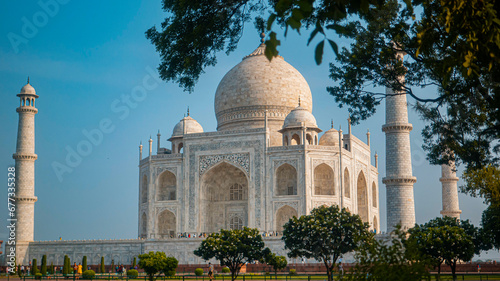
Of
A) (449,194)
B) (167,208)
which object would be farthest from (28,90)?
(449,194)

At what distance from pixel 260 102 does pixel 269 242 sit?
1055 cm

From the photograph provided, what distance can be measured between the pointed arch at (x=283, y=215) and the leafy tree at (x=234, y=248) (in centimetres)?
843

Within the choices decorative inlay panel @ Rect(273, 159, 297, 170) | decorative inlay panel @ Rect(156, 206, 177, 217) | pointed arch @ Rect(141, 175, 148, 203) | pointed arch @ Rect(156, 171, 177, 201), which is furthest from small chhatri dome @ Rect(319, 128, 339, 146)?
pointed arch @ Rect(141, 175, 148, 203)

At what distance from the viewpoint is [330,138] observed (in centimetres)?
Result: 3606

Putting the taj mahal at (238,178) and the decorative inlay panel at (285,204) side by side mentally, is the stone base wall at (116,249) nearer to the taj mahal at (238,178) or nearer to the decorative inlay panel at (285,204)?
the taj mahal at (238,178)

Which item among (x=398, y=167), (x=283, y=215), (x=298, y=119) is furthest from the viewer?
(x=298, y=119)

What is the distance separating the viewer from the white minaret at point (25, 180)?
34.0 meters

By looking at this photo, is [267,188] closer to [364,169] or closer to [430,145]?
[364,169]

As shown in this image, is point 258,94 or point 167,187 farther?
point 258,94

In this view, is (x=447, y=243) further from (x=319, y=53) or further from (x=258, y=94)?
(x=319, y=53)

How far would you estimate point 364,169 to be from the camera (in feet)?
125

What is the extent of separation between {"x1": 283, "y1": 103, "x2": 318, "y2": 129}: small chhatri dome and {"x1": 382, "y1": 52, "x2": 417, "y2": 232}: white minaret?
23.7ft

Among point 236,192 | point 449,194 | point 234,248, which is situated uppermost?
point 236,192

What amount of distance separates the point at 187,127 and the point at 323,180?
8769 millimetres
